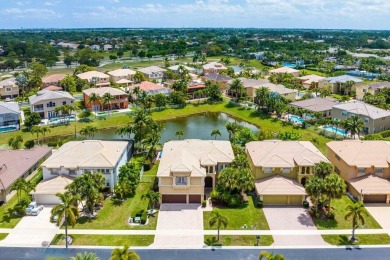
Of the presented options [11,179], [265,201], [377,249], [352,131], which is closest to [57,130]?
Result: [11,179]

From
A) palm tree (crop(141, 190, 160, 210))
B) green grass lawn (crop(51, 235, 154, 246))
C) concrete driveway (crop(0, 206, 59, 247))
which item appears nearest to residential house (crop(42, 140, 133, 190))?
palm tree (crop(141, 190, 160, 210))

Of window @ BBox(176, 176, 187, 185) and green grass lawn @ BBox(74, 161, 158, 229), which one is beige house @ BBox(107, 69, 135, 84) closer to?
green grass lawn @ BBox(74, 161, 158, 229)

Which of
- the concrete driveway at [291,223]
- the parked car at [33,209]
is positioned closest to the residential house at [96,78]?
the parked car at [33,209]

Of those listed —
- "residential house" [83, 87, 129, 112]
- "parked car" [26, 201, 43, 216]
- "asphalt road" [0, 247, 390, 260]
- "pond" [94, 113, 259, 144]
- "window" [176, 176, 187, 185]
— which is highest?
"residential house" [83, 87, 129, 112]

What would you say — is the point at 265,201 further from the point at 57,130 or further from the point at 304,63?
the point at 304,63

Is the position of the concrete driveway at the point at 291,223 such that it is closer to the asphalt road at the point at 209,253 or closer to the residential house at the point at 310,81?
the asphalt road at the point at 209,253

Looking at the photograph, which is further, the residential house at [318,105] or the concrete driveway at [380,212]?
the residential house at [318,105]
